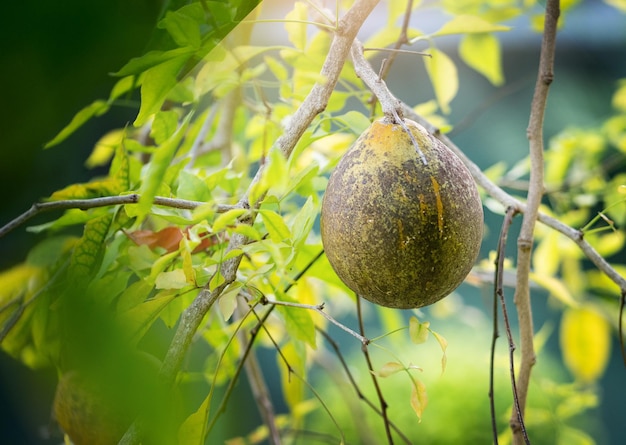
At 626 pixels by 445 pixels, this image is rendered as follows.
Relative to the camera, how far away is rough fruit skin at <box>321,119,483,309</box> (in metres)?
0.35

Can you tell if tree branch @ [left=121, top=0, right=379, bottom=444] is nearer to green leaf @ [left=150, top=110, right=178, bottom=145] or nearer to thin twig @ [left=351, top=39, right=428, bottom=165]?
thin twig @ [left=351, top=39, right=428, bottom=165]

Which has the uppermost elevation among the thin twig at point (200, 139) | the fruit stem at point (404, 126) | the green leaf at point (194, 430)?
the fruit stem at point (404, 126)

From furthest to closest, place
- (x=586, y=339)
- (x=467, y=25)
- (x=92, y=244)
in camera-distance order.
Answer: (x=586, y=339) → (x=467, y=25) → (x=92, y=244)

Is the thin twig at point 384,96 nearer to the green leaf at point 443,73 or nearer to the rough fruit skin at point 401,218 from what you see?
the rough fruit skin at point 401,218

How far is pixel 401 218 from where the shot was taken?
1.13ft

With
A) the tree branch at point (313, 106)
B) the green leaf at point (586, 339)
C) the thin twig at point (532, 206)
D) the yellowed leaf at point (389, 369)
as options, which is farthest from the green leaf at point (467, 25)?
the green leaf at point (586, 339)

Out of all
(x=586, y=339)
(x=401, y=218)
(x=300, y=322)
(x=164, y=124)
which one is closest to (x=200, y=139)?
(x=164, y=124)

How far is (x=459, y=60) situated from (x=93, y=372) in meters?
2.24

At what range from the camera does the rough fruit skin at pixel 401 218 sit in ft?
1.13

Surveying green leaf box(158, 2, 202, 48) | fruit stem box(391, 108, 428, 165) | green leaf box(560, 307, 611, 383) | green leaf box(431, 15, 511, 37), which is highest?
green leaf box(431, 15, 511, 37)

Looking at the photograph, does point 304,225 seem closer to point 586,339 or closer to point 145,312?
Answer: point 145,312

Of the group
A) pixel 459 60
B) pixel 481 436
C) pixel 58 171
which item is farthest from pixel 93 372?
pixel 459 60

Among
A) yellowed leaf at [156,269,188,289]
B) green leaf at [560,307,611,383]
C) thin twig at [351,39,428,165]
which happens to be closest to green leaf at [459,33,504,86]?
thin twig at [351,39,428,165]

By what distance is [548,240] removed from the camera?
964mm
